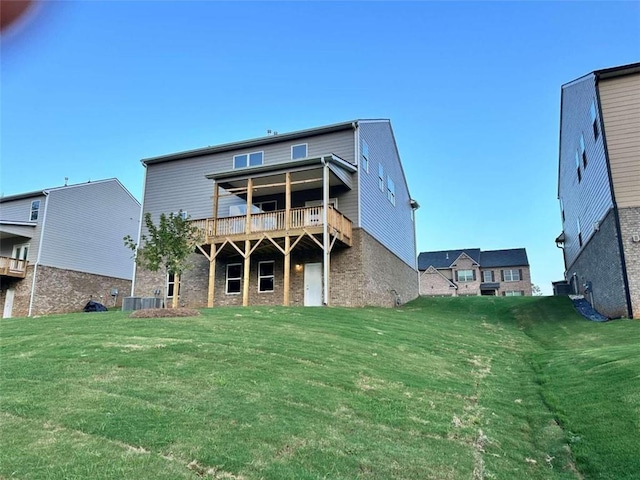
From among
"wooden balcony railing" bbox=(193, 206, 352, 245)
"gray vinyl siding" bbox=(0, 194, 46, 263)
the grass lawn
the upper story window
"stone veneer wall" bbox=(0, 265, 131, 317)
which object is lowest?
the grass lawn

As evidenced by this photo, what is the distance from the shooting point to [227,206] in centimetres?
2306

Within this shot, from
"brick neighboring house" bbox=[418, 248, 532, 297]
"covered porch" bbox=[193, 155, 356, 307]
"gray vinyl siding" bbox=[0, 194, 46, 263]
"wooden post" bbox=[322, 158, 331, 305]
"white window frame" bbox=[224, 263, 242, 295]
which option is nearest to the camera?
"wooden post" bbox=[322, 158, 331, 305]

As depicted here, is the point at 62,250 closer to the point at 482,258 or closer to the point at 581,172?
the point at 581,172

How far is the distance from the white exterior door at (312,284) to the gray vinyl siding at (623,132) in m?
11.9

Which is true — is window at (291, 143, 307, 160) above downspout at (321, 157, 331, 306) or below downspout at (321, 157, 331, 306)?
above

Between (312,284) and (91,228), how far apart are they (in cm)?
1778

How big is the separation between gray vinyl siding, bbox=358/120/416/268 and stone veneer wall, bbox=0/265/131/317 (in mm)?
19137

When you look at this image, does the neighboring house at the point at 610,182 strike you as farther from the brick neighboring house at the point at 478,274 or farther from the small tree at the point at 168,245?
the brick neighboring house at the point at 478,274

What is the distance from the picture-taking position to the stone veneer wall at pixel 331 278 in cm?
1962

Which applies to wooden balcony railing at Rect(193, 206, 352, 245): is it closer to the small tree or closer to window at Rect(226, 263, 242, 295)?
window at Rect(226, 263, 242, 295)

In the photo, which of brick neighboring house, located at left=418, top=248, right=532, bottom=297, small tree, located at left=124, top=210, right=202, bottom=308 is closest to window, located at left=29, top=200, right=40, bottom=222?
small tree, located at left=124, top=210, right=202, bottom=308

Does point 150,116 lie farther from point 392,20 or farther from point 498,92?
point 498,92

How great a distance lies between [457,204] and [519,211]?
5660 millimetres

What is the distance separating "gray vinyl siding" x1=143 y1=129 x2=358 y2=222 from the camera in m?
21.2
